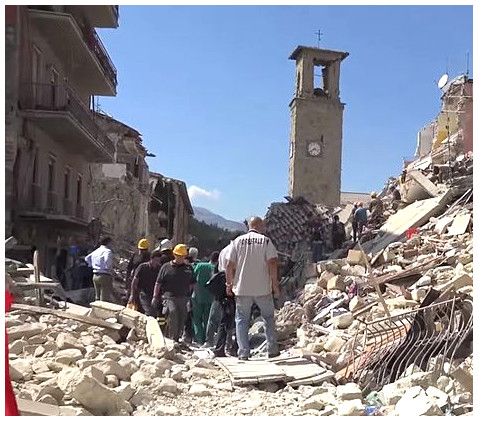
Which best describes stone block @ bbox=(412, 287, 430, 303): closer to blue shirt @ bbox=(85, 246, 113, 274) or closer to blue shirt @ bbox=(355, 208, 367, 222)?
blue shirt @ bbox=(85, 246, 113, 274)

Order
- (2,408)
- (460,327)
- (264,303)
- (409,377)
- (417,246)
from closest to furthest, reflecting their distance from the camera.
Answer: (2,408)
(409,377)
(460,327)
(264,303)
(417,246)

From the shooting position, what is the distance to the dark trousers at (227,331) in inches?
316

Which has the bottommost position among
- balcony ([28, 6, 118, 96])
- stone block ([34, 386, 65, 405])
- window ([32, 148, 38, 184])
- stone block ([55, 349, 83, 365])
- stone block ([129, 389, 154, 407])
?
stone block ([129, 389, 154, 407])

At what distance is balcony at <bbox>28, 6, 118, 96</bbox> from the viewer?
18.4 meters

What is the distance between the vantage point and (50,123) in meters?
18.5

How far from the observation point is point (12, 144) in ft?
53.5

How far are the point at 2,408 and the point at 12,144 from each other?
44.5ft

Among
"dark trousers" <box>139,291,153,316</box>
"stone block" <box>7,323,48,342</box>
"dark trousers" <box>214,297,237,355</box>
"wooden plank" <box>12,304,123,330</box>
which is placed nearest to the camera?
"stone block" <box>7,323,48,342</box>

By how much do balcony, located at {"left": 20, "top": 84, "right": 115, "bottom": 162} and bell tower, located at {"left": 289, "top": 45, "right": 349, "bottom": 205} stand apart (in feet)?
78.3

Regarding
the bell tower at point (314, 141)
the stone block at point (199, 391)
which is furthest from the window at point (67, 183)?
the bell tower at point (314, 141)

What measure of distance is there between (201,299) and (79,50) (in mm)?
14237

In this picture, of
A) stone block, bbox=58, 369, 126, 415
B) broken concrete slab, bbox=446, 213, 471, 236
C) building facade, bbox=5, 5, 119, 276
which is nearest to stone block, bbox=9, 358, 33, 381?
stone block, bbox=58, 369, 126, 415

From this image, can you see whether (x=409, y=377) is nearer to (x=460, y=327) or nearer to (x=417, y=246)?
(x=460, y=327)

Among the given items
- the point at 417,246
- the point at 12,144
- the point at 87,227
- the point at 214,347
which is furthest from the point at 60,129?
the point at 214,347
